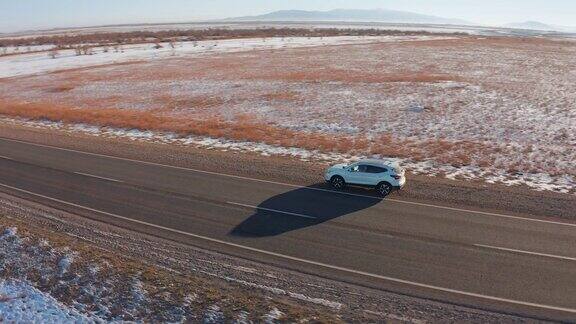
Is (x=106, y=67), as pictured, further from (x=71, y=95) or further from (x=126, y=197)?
Result: (x=126, y=197)

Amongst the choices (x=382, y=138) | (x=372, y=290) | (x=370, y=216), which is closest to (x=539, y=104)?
(x=382, y=138)

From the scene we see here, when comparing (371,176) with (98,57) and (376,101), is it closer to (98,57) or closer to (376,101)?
(376,101)

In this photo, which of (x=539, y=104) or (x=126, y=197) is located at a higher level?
(x=539, y=104)

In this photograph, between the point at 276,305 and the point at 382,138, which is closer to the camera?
the point at 276,305

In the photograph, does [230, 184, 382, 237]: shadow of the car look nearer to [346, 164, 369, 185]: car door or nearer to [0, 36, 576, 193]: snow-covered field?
[346, 164, 369, 185]: car door

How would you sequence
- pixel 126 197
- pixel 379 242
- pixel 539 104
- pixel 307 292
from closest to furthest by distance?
pixel 307 292
pixel 379 242
pixel 126 197
pixel 539 104

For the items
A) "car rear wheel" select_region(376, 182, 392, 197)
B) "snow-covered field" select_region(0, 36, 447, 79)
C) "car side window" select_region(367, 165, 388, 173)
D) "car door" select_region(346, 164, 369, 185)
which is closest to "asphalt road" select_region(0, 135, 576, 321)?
"car rear wheel" select_region(376, 182, 392, 197)

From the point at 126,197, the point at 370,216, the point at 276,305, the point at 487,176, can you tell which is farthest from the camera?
the point at 487,176

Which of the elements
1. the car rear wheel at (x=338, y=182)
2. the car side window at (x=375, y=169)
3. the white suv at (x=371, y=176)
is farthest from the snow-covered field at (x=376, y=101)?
the car rear wheel at (x=338, y=182)
